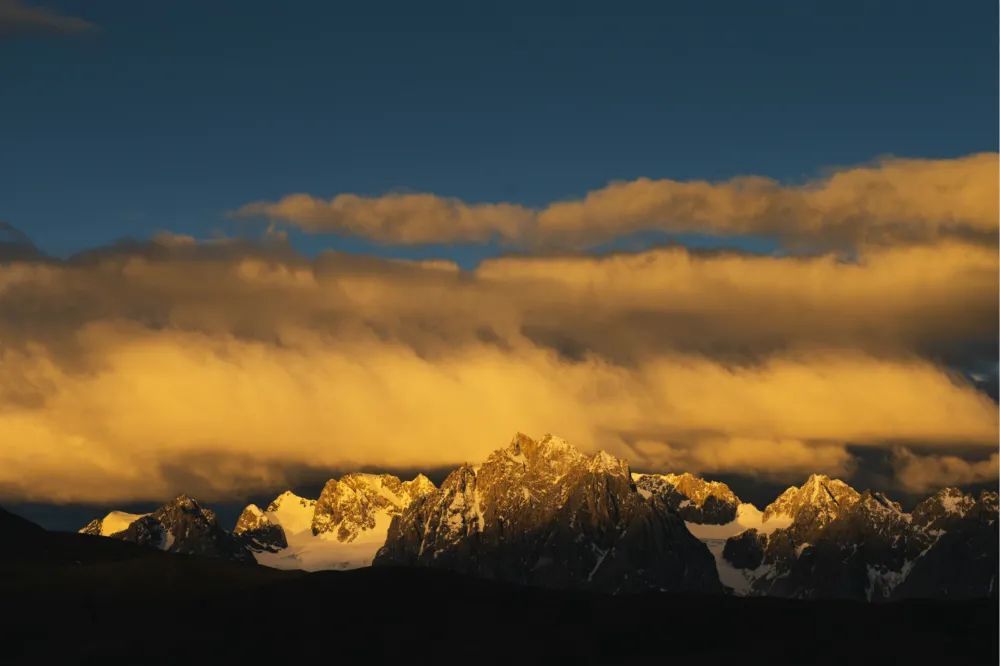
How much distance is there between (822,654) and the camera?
641ft

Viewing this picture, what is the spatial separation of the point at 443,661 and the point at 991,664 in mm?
66695

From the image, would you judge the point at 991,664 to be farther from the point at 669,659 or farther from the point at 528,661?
the point at 528,661

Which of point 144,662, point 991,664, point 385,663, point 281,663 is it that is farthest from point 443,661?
point 991,664

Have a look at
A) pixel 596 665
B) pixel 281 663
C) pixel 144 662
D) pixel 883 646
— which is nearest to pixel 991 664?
pixel 883 646

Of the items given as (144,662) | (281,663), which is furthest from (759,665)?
(144,662)

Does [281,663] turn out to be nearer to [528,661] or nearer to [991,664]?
[528,661]

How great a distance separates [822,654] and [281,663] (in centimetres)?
6719

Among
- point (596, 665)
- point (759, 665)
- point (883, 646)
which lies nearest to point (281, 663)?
point (596, 665)

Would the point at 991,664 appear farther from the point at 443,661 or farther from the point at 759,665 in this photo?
the point at 443,661

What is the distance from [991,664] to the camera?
626 ft

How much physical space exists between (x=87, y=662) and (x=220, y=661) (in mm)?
16298

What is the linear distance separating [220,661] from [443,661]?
1106 inches

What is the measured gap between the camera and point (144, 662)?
197375mm

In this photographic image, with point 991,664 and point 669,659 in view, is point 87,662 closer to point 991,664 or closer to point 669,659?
point 669,659
